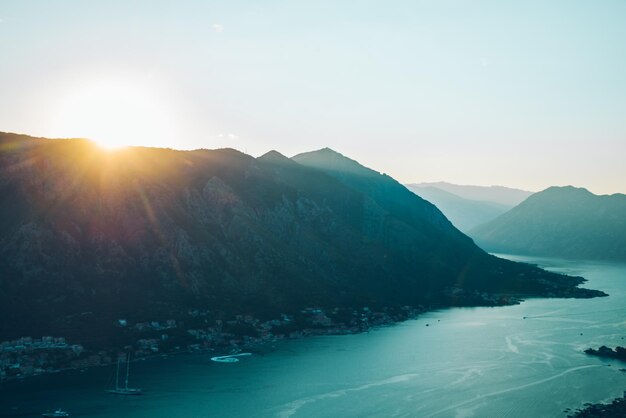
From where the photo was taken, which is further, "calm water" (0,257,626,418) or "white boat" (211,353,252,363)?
"white boat" (211,353,252,363)

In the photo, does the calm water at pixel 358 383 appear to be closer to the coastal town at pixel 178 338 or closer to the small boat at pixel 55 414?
the small boat at pixel 55 414

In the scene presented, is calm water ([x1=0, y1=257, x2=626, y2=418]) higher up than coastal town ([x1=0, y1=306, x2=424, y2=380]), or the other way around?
coastal town ([x1=0, y1=306, x2=424, y2=380])

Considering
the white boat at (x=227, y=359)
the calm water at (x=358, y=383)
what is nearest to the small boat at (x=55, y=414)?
the calm water at (x=358, y=383)

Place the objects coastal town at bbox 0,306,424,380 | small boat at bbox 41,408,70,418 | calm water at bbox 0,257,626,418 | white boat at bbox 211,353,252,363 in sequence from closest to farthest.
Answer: small boat at bbox 41,408,70,418
calm water at bbox 0,257,626,418
coastal town at bbox 0,306,424,380
white boat at bbox 211,353,252,363

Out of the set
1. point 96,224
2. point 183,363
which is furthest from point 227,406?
point 96,224

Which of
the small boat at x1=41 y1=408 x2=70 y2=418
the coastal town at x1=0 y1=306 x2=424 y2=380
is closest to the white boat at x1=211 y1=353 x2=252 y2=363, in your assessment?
the coastal town at x1=0 y1=306 x2=424 y2=380

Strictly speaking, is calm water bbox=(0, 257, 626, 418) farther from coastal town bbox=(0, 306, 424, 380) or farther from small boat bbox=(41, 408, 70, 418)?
coastal town bbox=(0, 306, 424, 380)

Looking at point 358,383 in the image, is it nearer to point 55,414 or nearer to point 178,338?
point 178,338

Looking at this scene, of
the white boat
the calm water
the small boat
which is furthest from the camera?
the white boat

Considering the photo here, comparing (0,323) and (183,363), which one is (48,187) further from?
(183,363)
